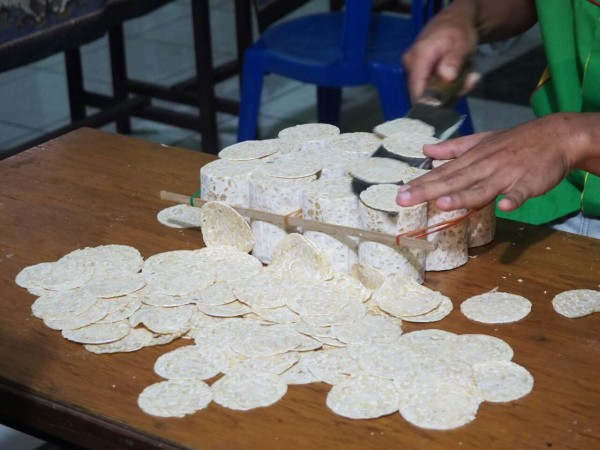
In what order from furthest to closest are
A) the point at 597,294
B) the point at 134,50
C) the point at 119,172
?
the point at 134,50
the point at 119,172
the point at 597,294

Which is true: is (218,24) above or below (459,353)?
below

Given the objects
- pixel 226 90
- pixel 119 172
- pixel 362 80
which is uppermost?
pixel 119 172

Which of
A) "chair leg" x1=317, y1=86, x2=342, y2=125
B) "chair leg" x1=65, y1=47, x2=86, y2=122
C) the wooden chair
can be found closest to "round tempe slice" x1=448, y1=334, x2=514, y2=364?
the wooden chair

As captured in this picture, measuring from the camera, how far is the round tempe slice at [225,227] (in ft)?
4.89

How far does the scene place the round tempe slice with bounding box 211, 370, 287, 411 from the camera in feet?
3.87

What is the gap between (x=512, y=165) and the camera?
140 centimetres

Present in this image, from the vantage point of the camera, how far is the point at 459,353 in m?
1.26

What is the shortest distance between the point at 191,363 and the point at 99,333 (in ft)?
0.49

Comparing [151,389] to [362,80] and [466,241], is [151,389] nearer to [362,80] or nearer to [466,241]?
[466,241]

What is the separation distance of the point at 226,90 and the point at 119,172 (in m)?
2.62

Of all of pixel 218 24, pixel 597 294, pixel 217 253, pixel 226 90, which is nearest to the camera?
pixel 597 294

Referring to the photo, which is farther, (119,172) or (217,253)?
(119,172)

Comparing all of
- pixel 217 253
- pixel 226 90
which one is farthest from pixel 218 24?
pixel 217 253

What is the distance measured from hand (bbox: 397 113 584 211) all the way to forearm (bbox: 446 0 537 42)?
53 cm
